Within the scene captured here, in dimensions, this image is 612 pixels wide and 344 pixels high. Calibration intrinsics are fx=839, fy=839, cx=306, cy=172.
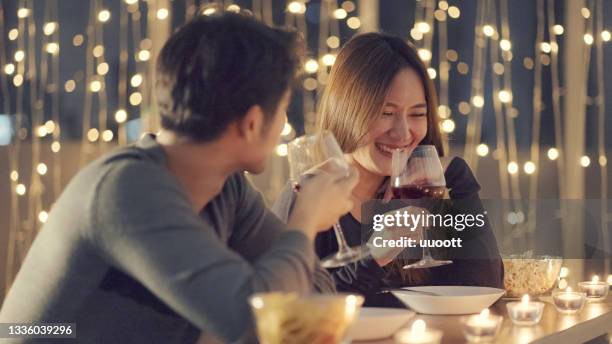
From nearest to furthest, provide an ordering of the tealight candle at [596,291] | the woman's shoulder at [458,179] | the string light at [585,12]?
1. the tealight candle at [596,291]
2. the woman's shoulder at [458,179]
3. the string light at [585,12]

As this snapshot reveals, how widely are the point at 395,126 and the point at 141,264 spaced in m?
1.24

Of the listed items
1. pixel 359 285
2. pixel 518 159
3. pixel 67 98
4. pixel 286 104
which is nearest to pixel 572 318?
pixel 359 285

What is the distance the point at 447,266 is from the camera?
225 centimetres

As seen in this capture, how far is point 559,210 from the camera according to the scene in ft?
12.8

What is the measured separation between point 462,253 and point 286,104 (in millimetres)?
976

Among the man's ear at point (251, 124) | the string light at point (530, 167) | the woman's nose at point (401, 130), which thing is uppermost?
the man's ear at point (251, 124)

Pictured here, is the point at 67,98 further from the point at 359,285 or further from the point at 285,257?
the point at 285,257

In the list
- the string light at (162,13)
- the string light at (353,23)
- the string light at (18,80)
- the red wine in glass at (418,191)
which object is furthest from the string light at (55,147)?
the red wine in glass at (418,191)

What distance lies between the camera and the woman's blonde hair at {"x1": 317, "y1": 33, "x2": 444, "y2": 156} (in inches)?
90.1

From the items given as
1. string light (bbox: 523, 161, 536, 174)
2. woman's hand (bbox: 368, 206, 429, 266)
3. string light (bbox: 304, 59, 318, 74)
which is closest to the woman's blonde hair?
woman's hand (bbox: 368, 206, 429, 266)

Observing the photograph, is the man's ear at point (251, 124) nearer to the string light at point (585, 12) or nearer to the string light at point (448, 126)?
the string light at point (448, 126)

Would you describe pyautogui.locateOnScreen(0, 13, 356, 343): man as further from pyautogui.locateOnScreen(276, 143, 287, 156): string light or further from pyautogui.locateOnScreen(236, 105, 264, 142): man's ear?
pyautogui.locateOnScreen(276, 143, 287, 156): string light

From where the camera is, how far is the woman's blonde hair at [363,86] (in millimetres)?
2289

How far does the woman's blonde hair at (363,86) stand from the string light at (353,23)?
1.53 m
